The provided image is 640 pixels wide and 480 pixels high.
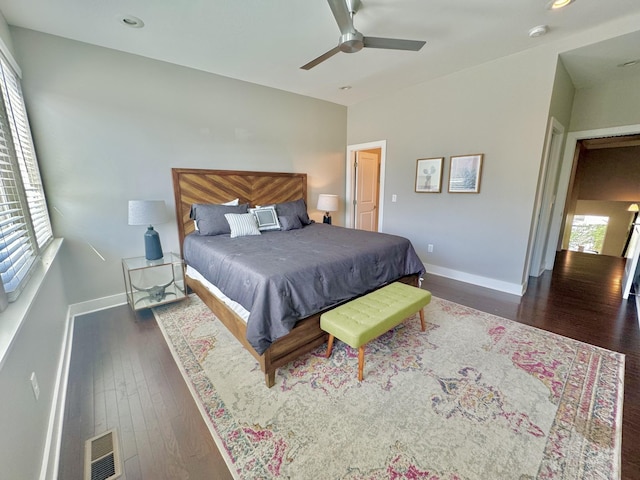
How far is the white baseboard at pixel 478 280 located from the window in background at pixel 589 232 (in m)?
5.81

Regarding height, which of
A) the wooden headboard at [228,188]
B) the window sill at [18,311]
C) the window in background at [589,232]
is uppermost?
the wooden headboard at [228,188]

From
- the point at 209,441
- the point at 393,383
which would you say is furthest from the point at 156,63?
the point at 393,383

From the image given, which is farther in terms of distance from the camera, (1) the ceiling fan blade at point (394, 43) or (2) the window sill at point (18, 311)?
(1) the ceiling fan blade at point (394, 43)

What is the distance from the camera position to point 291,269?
1.97 metres

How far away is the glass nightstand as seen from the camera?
9.25ft

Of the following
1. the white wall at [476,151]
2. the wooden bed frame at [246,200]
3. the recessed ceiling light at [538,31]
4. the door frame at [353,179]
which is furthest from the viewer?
the door frame at [353,179]

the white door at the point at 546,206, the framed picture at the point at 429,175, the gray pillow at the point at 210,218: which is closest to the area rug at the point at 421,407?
the gray pillow at the point at 210,218

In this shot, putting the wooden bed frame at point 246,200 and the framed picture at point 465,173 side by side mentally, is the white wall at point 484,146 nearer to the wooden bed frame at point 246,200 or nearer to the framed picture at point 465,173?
the framed picture at point 465,173

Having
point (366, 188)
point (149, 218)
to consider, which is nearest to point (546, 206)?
point (366, 188)

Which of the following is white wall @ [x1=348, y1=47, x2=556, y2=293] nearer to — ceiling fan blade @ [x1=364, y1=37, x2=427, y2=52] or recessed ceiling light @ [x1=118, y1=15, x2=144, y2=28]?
ceiling fan blade @ [x1=364, y1=37, x2=427, y2=52]

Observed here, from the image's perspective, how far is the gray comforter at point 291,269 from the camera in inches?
70.7

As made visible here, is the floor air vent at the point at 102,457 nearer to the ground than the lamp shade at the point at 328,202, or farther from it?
nearer to the ground

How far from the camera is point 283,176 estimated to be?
4.25 m

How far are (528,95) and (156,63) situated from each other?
4172 millimetres
